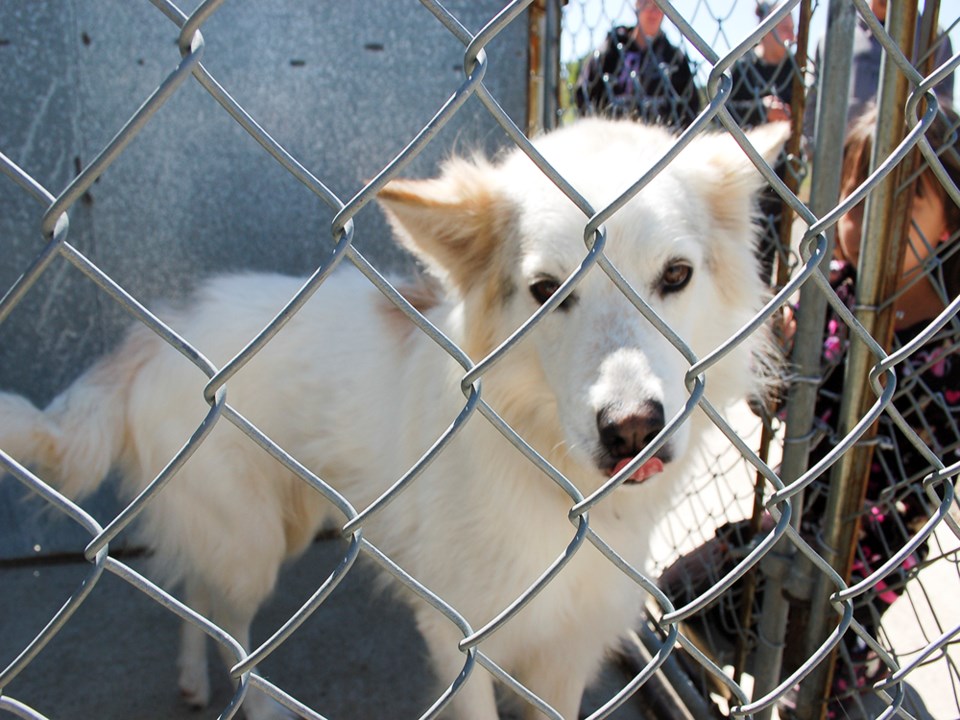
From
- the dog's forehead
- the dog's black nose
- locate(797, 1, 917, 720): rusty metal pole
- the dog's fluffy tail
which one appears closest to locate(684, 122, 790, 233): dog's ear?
the dog's forehead

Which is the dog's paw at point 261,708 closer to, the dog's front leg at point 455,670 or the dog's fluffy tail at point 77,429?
the dog's front leg at point 455,670

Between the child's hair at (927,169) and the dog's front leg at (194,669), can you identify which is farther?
the dog's front leg at (194,669)

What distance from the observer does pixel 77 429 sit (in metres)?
2.34

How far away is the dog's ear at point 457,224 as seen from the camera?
73.7 inches

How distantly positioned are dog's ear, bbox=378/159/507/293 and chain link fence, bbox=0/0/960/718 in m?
0.19

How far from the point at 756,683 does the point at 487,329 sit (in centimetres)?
122

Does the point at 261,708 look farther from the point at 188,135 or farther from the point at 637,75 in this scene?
the point at 637,75

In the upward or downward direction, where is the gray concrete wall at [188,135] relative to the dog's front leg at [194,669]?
upward

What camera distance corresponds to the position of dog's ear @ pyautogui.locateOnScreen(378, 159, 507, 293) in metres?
1.87

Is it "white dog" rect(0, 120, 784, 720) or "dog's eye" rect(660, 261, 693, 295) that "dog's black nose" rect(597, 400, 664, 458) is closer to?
"white dog" rect(0, 120, 784, 720)

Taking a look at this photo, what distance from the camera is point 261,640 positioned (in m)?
2.98

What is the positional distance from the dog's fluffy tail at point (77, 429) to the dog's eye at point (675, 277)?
1.78 metres

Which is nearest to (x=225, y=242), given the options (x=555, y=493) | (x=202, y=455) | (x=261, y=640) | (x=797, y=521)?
(x=202, y=455)

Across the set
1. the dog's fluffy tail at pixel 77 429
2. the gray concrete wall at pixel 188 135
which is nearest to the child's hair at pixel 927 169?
the gray concrete wall at pixel 188 135
